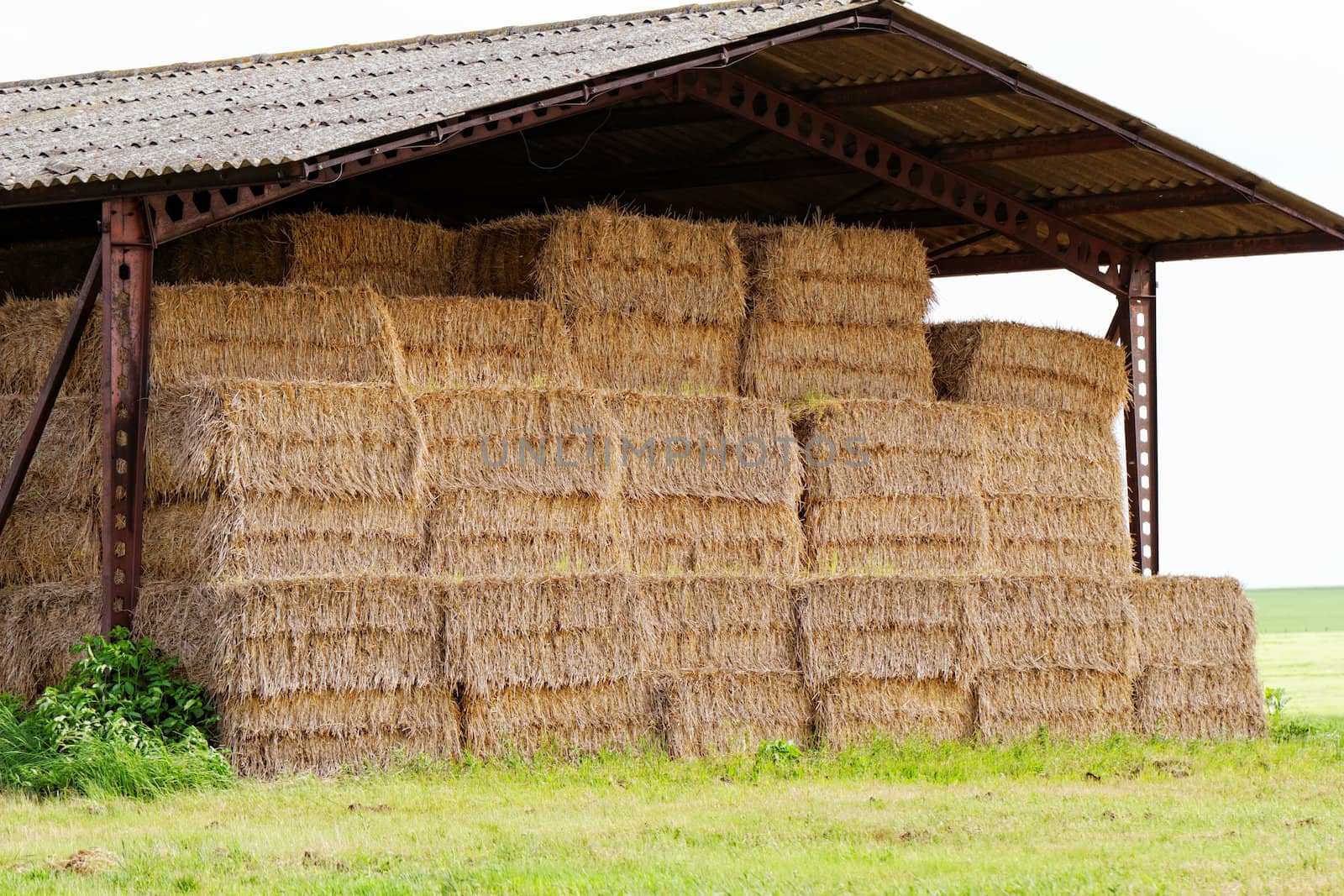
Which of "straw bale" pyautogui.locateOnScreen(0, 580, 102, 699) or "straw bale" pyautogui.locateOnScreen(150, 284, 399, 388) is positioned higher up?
"straw bale" pyautogui.locateOnScreen(150, 284, 399, 388)

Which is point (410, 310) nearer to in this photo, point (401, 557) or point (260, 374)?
point (260, 374)

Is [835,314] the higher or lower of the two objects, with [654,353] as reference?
higher

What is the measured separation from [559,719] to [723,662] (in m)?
1.53

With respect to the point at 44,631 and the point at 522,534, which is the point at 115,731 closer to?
the point at 44,631

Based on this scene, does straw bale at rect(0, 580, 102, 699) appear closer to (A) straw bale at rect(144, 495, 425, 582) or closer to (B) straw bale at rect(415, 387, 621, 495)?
(A) straw bale at rect(144, 495, 425, 582)

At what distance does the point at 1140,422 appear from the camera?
64.1 feet

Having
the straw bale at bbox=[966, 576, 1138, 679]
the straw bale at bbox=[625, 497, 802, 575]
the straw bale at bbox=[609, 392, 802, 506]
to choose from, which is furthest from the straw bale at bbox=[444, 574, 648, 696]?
the straw bale at bbox=[966, 576, 1138, 679]

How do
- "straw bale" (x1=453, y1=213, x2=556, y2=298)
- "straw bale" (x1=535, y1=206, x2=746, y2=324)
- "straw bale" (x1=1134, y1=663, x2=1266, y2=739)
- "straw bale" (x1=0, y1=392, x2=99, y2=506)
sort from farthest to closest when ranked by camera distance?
"straw bale" (x1=1134, y1=663, x2=1266, y2=739) → "straw bale" (x1=453, y1=213, x2=556, y2=298) → "straw bale" (x1=535, y1=206, x2=746, y2=324) → "straw bale" (x1=0, y1=392, x2=99, y2=506)

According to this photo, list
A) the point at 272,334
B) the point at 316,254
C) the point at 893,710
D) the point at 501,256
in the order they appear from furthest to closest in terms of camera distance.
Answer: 1. the point at 501,256
2. the point at 316,254
3. the point at 893,710
4. the point at 272,334

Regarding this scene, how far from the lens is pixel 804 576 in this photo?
1527 centimetres

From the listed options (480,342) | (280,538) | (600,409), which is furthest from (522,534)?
(280,538)

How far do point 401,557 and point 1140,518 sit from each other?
29.7 feet

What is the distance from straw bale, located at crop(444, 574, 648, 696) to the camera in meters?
13.5

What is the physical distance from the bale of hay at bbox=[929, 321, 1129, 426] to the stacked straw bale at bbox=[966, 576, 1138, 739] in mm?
2129
